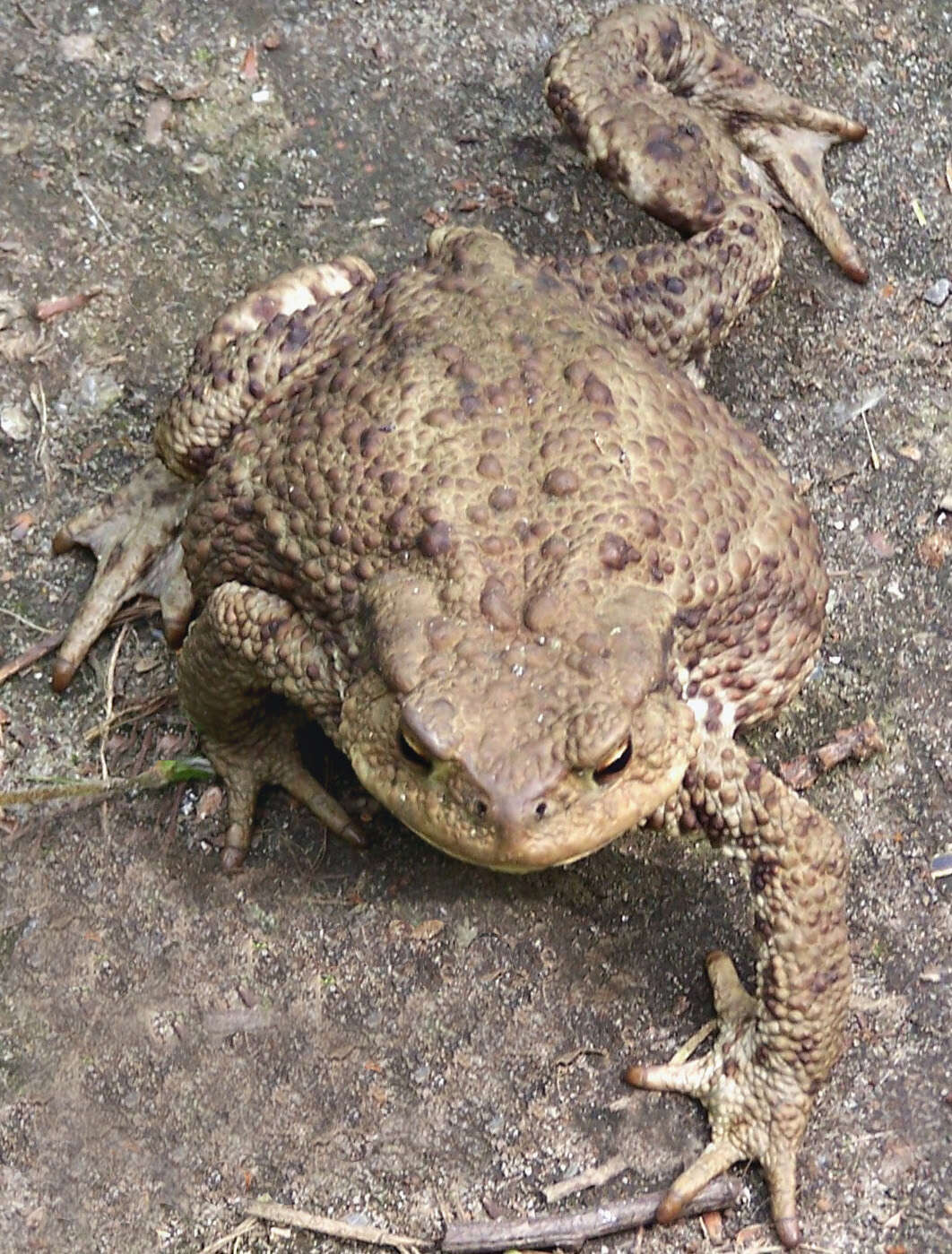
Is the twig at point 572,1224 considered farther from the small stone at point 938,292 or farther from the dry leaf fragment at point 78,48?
the dry leaf fragment at point 78,48

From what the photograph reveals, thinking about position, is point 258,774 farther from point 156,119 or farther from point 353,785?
point 156,119

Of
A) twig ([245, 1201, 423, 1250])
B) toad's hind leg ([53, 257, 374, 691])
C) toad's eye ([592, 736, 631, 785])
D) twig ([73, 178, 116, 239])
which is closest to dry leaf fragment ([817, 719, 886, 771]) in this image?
toad's eye ([592, 736, 631, 785])

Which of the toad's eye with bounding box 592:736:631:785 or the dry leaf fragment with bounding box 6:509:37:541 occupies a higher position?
the dry leaf fragment with bounding box 6:509:37:541

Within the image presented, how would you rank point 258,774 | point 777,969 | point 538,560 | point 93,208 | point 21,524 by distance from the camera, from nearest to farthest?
point 538,560
point 777,969
point 258,774
point 21,524
point 93,208

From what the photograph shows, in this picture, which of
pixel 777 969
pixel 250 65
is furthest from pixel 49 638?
pixel 777 969

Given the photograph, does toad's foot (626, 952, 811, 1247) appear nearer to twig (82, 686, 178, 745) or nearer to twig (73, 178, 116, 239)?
twig (82, 686, 178, 745)

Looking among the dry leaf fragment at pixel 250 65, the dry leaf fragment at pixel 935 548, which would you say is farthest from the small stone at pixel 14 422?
the dry leaf fragment at pixel 935 548

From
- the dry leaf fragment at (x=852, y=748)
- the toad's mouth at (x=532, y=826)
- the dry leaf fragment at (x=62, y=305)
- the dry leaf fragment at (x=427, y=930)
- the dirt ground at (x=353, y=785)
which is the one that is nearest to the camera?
the toad's mouth at (x=532, y=826)
